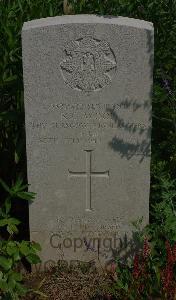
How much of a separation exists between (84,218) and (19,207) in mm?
727

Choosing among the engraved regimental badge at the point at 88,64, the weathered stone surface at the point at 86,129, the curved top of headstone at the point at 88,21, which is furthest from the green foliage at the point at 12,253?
the curved top of headstone at the point at 88,21

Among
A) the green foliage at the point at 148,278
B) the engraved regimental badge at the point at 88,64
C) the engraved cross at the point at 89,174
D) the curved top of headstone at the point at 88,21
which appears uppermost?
the curved top of headstone at the point at 88,21

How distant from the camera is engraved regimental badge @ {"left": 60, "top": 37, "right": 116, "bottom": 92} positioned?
328 cm

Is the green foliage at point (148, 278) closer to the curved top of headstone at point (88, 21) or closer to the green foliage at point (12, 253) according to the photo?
the green foliage at point (12, 253)

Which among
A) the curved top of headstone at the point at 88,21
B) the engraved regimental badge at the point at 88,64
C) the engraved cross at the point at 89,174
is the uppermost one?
the curved top of headstone at the point at 88,21

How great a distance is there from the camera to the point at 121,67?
10.9 ft

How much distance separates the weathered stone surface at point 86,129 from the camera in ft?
10.7

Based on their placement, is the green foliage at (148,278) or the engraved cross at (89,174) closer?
the green foliage at (148,278)

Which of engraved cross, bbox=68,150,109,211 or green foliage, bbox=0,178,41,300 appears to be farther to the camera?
engraved cross, bbox=68,150,109,211

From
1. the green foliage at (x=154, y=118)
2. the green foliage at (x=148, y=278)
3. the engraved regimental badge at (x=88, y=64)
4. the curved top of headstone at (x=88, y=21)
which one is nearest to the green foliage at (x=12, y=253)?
the green foliage at (x=154, y=118)

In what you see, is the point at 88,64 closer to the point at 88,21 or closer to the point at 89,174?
the point at 88,21

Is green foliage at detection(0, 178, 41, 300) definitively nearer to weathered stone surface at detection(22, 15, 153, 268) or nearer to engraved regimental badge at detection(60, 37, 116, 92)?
weathered stone surface at detection(22, 15, 153, 268)

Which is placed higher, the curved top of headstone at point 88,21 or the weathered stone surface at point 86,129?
the curved top of headstone at point 88,21

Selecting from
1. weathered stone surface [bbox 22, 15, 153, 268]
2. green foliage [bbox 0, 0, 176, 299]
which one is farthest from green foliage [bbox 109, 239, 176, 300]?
weathered stone surface [bbox 22, 15, 153, 268]
